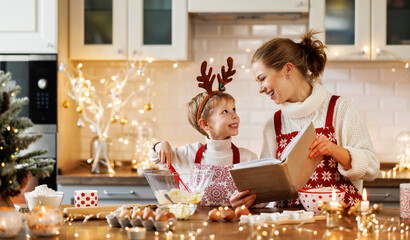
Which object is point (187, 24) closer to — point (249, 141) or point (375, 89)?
point (249, 141)

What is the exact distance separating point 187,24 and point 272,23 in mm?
644

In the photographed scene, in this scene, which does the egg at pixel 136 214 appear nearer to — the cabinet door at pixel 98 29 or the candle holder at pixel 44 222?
the candle holder at pixel 44 222

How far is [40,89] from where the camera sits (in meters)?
3.67

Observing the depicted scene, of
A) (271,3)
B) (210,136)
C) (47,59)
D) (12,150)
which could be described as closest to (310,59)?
(210,136)

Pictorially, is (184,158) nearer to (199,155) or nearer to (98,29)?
(199,155)

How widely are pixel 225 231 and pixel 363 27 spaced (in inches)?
93.4

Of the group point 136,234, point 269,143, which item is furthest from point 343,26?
point 136,234

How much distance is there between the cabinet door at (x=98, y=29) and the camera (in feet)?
12.5

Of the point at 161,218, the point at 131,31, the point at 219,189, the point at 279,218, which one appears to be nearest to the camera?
the point at 161,218

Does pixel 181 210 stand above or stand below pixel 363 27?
below

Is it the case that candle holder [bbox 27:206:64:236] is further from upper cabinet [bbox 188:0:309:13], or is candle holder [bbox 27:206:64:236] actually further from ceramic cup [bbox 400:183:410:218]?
upper cabinet [bbox 188:0:309:13]

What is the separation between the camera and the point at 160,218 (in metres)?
1.71

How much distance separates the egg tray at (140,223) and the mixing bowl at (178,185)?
251mm

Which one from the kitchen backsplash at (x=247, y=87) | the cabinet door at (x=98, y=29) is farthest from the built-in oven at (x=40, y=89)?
the kitchen backsplash at (x=247, y=87)
